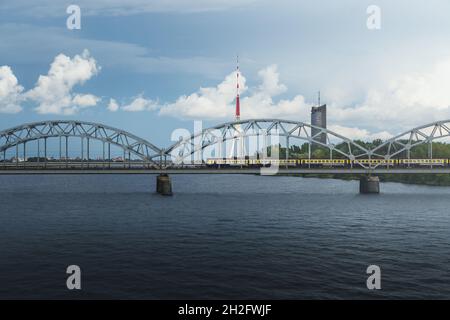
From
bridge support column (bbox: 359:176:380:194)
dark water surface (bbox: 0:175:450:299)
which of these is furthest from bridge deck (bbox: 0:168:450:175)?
dark water surface (bbox: 0:175:450:299)

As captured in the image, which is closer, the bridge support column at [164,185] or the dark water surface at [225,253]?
the dark water surface at [225,253]

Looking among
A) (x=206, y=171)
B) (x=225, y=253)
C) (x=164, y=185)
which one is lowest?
(x=225, y=253)

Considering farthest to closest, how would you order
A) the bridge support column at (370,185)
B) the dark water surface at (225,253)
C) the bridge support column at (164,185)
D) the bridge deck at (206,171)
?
the bridge support column at (370,185)
the bridge support column at (164,185)
the bridge deck at (206,171)
the dark water surface at (225,253)

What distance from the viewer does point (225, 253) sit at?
113 feet

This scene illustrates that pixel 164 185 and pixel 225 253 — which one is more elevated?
pixel 164 185

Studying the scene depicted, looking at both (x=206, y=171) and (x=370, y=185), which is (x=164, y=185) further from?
(x=370, y=185)

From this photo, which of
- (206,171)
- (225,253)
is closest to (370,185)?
(206,171)

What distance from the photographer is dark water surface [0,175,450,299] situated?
25.2 metres

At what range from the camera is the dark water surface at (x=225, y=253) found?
82.6 ft

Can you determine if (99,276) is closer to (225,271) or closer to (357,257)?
(225,271)

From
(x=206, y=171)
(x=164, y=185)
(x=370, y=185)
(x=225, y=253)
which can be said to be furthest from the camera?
(x=370, y=185)

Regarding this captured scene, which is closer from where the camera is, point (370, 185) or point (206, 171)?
point (206, 171)

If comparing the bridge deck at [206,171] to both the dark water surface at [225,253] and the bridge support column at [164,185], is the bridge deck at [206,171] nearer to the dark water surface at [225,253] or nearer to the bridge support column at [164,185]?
the bridge support column at [164,185]

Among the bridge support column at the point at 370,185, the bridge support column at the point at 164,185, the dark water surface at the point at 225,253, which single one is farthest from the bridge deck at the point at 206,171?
the dark water surface at the point at 225,253
